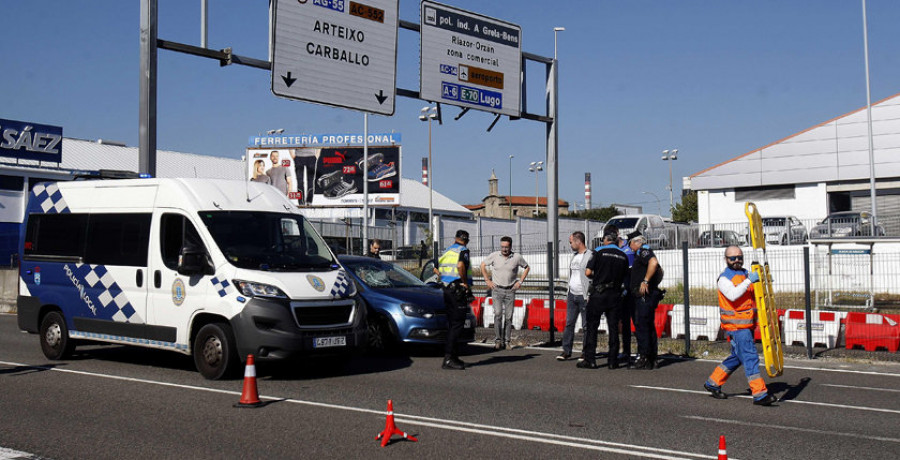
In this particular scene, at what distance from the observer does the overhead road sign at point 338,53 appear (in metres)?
14.8

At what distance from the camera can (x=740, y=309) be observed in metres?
8.62

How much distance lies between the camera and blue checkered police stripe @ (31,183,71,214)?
1194cm

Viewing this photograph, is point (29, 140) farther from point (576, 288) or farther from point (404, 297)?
point (576, 288)

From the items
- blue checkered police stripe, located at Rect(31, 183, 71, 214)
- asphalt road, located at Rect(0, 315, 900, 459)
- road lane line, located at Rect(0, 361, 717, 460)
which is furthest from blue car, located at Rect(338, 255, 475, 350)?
blue checkered police stripe, located at Rect(31, 183, 71, 214)

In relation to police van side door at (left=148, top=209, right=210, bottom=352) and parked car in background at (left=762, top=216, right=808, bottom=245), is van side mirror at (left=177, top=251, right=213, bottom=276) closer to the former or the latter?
police van side door at (left=148, top=209, right=210, bottom=352)

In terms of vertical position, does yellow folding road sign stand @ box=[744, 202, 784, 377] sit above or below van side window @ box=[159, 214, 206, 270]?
below

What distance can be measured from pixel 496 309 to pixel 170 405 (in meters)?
6.67

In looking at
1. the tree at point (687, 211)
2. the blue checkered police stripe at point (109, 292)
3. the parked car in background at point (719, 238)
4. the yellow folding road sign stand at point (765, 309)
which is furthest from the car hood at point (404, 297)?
the tree at point (687, 211)

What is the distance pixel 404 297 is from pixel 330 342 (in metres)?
2.72

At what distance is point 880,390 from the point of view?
9812mm

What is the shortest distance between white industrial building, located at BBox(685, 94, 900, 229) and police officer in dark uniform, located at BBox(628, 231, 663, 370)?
28116mm

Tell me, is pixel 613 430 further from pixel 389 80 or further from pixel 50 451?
pixel 389 80

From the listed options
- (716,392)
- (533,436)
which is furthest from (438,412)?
(716,392)

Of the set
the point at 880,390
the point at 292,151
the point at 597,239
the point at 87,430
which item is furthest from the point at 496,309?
the point at 292,151
